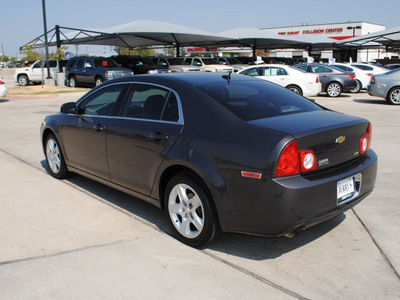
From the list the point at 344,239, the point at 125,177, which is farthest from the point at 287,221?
the point at 125,177

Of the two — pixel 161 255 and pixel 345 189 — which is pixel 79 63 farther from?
pixel 345 189

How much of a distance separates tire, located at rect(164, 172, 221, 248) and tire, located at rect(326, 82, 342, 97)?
649 inches

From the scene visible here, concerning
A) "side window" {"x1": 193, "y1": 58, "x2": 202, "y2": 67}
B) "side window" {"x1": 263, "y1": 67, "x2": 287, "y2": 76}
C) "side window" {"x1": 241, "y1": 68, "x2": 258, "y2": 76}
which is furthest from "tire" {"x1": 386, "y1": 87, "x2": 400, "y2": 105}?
"side window" {"x1": 193, "y1": 58, "x2": 202, "y2": 67}

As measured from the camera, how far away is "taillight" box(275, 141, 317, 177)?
122 inches

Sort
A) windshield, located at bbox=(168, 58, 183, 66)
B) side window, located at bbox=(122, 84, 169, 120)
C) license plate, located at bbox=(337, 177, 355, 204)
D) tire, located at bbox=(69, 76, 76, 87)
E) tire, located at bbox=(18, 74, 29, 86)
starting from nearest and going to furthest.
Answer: license plate, located at bbox=(337, 177, 355, 204) → side window, located at bbox=(122, 84, 169, 120) → tire, located at bbox=(69, 76, 76, 87) → windshield, located at bbox=(168, 58, 183, 66) → tire, located at bbox=(18, 74, 29, 86)

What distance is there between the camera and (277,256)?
361 cm

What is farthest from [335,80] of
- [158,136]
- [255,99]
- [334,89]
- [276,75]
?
[158,136]

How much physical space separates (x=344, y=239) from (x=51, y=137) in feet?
13.8

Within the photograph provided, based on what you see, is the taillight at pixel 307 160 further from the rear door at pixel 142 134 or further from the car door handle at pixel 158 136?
the car door handle at pixel 158 136

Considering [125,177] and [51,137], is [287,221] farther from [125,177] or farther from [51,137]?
[51,137]

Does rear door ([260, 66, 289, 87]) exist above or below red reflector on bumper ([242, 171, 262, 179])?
above

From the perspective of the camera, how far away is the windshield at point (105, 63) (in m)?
22.8

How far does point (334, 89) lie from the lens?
61.6ft

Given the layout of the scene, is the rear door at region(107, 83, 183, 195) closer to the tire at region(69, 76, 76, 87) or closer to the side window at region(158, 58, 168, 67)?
the tire at region(69, 76, 76, 87)
